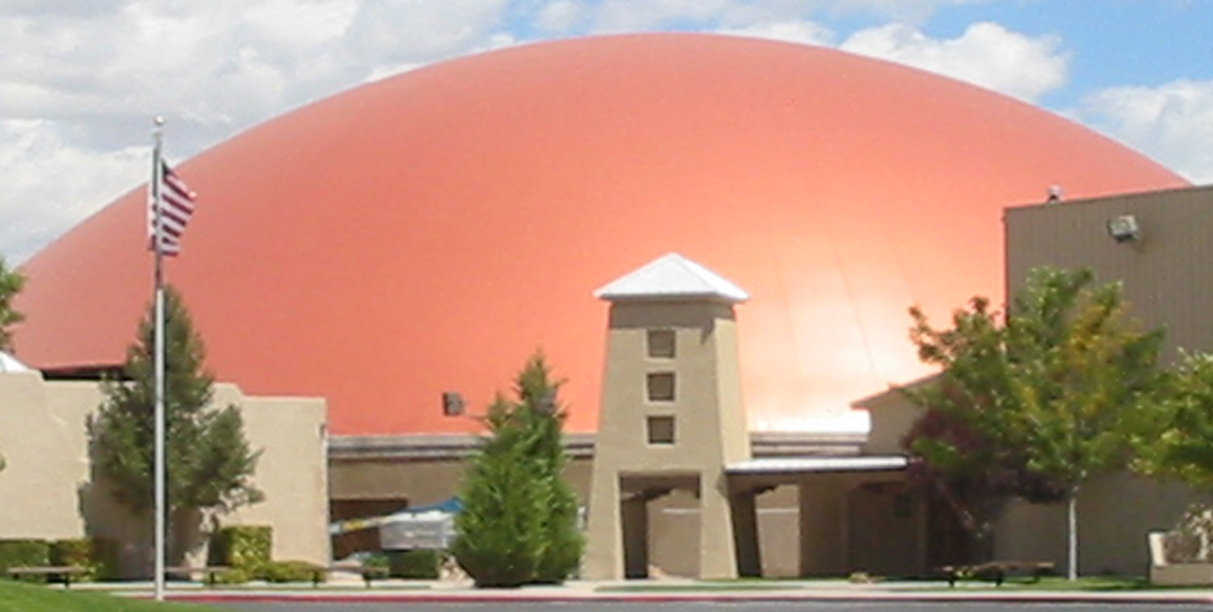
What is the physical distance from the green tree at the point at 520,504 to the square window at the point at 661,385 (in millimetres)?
2989

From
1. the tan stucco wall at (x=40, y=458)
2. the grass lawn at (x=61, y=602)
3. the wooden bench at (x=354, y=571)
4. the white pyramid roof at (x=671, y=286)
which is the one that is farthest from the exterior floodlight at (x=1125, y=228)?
the grass lawn at (x=61, y=602)

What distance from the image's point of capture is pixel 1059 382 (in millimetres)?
46688

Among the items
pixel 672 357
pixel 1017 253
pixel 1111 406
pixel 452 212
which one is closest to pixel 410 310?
pixel 452 212

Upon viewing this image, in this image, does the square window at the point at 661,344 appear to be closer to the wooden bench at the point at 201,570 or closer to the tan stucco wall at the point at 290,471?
the wooden bench at the point at 201,570

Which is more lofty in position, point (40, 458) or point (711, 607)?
point (40, 458)

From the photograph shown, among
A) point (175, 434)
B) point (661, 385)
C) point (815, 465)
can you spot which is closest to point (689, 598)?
point (661, 385)

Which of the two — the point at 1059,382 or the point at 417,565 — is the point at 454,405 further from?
the point at 1059,382

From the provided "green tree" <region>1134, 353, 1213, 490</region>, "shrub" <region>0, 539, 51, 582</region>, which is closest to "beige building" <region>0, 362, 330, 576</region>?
"shrub" <region>0, 539, 51, 582</region>

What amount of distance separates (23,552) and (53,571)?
1.94 metres

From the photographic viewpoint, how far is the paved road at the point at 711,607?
35312mm

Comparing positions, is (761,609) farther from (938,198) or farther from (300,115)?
(300,115)

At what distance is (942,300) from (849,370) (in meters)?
3.20

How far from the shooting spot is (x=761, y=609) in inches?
1448

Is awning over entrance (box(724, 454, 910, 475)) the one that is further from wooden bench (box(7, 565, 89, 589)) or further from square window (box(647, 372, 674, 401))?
wooden bench (box(7, 565, 89, 589))
